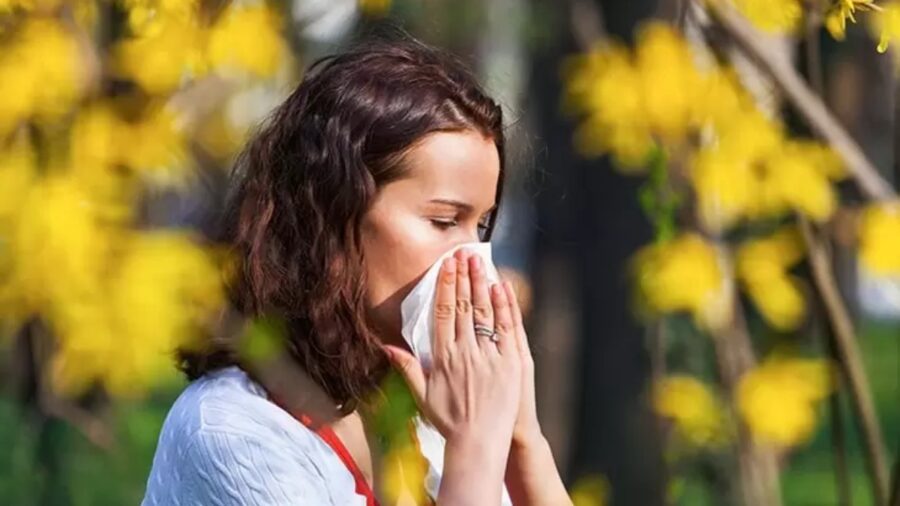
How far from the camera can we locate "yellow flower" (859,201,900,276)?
3.50m

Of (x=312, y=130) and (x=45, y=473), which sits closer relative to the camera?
(x=312, y=130)

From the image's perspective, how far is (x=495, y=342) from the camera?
2.15 metres

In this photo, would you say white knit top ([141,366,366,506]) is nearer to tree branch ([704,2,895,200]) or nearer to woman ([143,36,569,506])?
woman ([143,36,569,506])

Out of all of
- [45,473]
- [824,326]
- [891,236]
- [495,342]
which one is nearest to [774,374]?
[824,326]

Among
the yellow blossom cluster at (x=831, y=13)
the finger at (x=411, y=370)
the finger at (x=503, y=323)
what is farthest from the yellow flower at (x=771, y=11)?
the finger at (x=411, y=370)

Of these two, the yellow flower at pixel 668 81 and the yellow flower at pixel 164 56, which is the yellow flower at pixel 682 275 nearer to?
the yellow flower at pixel 668 81

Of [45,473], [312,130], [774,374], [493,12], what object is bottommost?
[45,473]

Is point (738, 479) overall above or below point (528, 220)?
below

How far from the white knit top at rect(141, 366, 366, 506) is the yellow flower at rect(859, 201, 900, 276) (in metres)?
1.69

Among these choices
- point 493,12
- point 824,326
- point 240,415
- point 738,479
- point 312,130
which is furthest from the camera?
point 493,12

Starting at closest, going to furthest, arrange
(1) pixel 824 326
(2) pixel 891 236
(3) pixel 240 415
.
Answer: (3) pixel 240 415 → (2) pixel 891 236 → (1) pixel 824 326

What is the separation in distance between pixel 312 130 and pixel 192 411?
392 millimetres

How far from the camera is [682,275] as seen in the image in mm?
3730

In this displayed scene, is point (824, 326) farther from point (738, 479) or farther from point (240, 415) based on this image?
point (240, 415)
